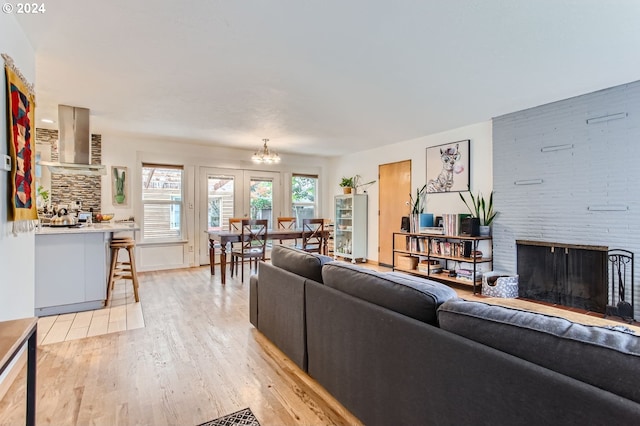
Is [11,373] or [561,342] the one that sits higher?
[561,342]

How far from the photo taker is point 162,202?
571cm

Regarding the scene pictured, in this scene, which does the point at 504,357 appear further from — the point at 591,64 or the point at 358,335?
the point at 591,64

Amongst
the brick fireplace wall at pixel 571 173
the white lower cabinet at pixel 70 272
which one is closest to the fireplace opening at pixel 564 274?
the brick fireplace wall at pixel 571 173

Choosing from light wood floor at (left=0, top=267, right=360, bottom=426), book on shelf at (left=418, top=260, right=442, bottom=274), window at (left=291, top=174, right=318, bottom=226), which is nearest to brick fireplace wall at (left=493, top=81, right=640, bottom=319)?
book on shelf at (left=418, top=260, right=442, bottom=274)

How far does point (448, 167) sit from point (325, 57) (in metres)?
3.07

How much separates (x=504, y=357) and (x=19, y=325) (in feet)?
5.50

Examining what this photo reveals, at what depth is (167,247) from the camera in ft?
18.8

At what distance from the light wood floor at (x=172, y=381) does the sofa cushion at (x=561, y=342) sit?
953 millimetres

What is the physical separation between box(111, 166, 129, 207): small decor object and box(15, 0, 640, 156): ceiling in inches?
48.6

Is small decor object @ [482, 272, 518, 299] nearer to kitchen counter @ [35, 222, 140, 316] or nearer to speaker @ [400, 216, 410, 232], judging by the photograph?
speaker @ [400, 216, 410, 232]

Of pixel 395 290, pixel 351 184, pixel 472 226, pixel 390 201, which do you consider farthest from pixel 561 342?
pixel 351 184

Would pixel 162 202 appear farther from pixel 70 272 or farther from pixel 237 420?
pixel 237 420

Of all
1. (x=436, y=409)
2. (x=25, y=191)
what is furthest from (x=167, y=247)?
(x=436, y=409)

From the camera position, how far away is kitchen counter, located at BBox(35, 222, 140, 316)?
10.4 ft
